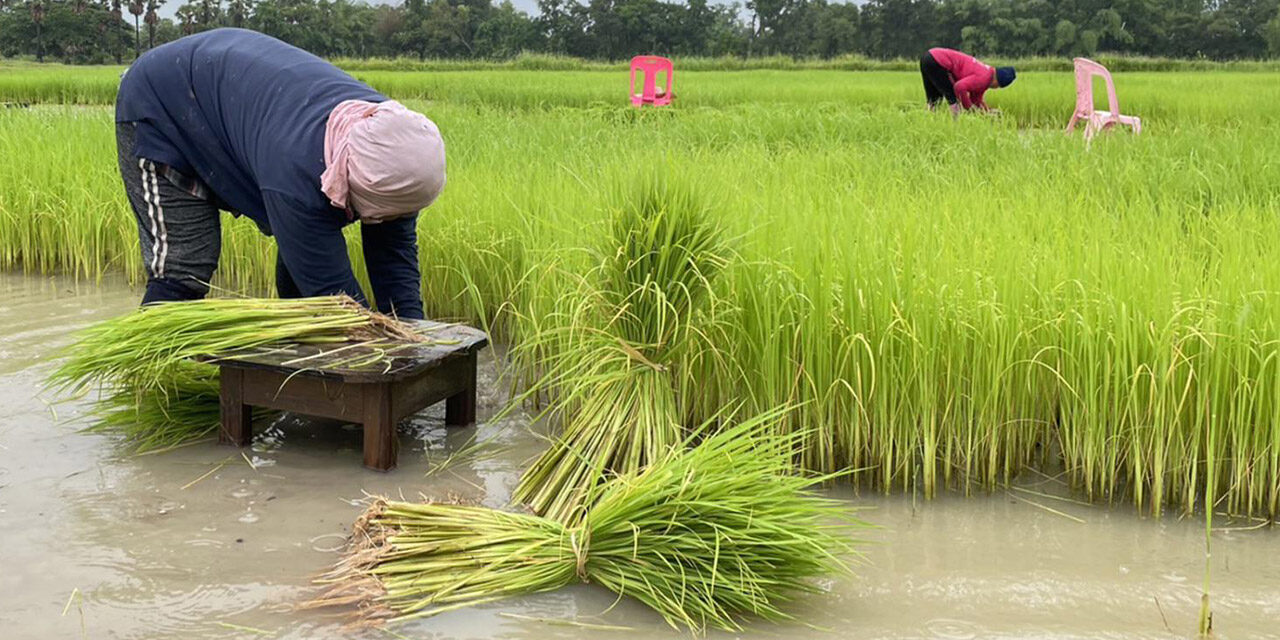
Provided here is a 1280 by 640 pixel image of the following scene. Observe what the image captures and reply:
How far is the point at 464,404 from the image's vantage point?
3174 millimetres

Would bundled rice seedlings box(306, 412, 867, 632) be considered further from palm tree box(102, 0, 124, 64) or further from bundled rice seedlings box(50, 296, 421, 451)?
palm tree box(102, 0, 124, 64)

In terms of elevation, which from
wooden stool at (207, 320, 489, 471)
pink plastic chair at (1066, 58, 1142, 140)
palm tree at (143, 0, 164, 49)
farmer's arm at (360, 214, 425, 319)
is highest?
palm tree at (143, 0, 164, 49)

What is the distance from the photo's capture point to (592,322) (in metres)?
2.93

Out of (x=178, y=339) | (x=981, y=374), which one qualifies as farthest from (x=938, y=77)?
(x=178, y=339)

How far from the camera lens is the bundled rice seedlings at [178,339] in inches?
111

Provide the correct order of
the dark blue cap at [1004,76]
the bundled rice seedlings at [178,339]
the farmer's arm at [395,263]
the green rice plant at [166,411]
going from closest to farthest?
the bundled rice seedlings at [178,339], the green rice plant at [166,411], the farmer's arm at [395,263], the dark blue cap at [1004,76]

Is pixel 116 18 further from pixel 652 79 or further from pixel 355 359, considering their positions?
pixel 355 359

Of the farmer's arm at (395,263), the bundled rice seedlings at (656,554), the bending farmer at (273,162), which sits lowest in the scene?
the bundled rice seedlings at (656,554)

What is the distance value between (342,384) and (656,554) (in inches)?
41.9

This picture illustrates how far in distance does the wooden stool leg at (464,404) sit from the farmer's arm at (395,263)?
0.23 metres

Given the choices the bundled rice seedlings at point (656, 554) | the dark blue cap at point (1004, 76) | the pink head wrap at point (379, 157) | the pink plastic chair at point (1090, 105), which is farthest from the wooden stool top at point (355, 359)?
the dark blue cap at point (1004, 76)

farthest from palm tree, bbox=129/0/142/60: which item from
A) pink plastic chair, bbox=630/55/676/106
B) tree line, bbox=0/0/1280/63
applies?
pink plastic chair, bbox=630/55/676/106

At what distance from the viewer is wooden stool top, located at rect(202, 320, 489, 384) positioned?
2.69 m

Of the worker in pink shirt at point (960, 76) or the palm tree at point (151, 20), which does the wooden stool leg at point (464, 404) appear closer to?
the worker in pink shirt at point (960, 76)
